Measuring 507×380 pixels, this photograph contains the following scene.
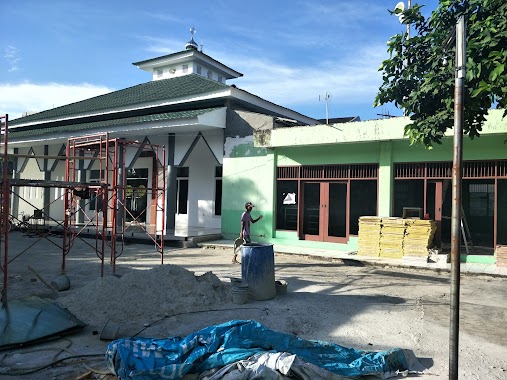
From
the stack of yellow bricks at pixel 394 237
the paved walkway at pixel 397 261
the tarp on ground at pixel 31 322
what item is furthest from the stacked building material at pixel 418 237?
the tarp on ground at pixel 31 322

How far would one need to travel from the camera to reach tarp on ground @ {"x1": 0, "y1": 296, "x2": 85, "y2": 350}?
5.30 meters

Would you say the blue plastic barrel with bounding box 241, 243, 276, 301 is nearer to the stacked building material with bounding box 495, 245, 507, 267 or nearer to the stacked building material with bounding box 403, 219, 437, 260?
the stacked building material with bounding box 403, 219, 437, 260

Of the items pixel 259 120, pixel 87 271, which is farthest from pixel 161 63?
pixel 87 271

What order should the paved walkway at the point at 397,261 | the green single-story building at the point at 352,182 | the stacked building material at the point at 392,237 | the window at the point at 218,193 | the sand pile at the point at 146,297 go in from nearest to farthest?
1. the sand pile at the point at 146,297
2. the paved walkway at the point at 397,261
3. the stacked building material at the point at 392,237
4. the green single-story building at the point at 352,182
5. the window at the point at 218,193

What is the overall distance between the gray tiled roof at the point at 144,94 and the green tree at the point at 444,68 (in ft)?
36.6

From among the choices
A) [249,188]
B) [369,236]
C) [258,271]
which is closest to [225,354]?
[258,271]

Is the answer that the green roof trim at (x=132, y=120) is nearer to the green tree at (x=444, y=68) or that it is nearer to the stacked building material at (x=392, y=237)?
the stacked building material at (x=392, y=237)

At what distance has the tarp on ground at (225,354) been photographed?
13.5ft

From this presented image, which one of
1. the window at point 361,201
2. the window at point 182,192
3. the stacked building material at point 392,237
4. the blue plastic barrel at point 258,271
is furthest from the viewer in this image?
the window at point 182,192

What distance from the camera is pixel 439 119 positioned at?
6.76m

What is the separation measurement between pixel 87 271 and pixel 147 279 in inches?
151

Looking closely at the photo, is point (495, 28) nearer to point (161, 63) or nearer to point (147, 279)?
point (147, 279)

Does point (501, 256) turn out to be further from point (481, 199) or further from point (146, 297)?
point (146, 297)

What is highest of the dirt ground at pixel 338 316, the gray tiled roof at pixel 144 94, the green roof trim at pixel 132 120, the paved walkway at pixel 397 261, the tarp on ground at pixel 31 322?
the gray tiled roof at pixel 144 94
